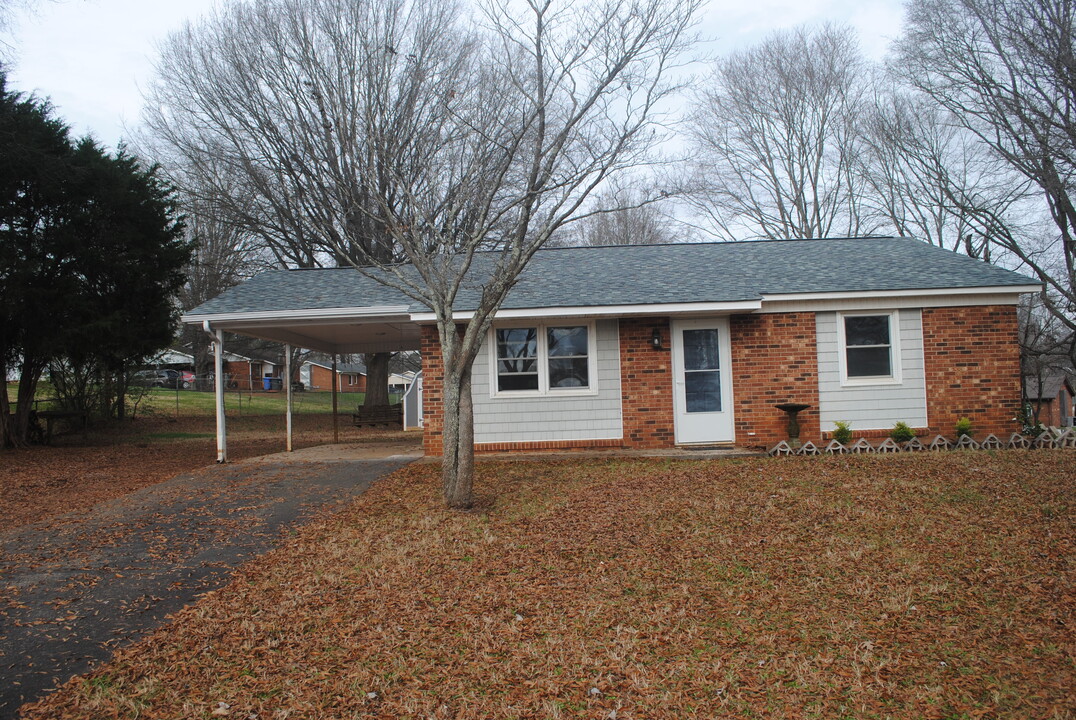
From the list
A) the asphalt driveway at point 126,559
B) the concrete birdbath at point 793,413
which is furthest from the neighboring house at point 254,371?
the concrete birdbath at point 793,413

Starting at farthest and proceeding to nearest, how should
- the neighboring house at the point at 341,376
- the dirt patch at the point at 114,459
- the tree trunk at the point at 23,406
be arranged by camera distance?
the neighboring house at the point at 341,376
the tree trunk at the point at 23,406
the dirt patch at the point at 114,459

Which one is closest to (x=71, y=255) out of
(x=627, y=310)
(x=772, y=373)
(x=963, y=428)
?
(x=627, y=310)

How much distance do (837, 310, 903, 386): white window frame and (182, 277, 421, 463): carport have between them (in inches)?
265

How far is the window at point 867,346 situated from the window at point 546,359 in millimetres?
4098

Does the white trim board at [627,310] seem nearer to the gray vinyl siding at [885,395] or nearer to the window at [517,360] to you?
the window at [517,360]

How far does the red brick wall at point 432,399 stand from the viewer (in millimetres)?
11359

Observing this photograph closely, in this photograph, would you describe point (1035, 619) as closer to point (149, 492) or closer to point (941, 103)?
point (149, 492)

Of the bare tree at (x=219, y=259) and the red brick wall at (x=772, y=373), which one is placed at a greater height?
the bare tree at (x=219, y=259)

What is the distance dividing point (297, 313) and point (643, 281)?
18.1 feet

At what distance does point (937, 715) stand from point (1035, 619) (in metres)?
1.46

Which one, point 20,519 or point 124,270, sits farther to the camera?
point 124,270

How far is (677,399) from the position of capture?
11.4 metres

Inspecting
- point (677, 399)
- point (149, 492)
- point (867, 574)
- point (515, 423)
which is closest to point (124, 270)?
point (149, 492)

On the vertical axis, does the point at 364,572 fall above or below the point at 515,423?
below
